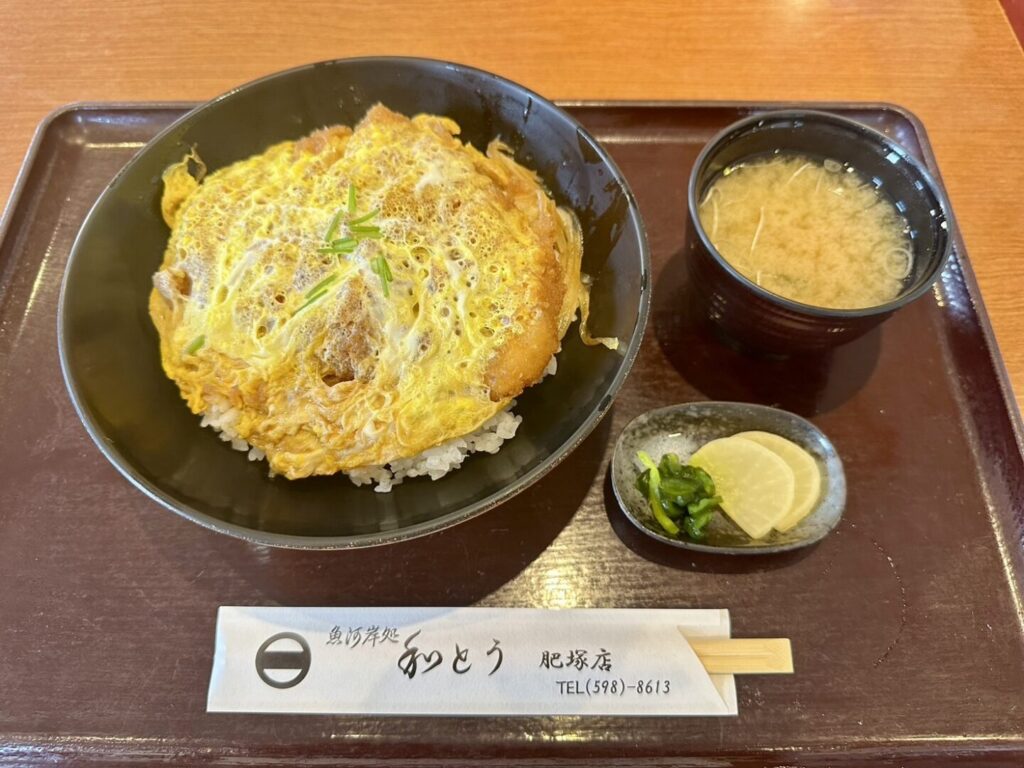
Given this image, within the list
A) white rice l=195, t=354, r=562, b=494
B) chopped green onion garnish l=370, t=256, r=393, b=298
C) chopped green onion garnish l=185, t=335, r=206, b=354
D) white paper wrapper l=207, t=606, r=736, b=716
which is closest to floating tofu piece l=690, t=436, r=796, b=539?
white paper wrapper l=207, t=606, r=736, b=716

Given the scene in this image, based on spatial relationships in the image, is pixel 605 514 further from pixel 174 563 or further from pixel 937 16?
pixel 937 16

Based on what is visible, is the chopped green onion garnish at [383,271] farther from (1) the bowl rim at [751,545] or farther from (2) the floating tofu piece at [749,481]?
(2) the floating tofu piece at [749,481]

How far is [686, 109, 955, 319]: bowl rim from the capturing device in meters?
1.45

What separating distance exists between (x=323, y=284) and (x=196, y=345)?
343mm

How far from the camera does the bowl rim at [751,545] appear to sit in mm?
1503

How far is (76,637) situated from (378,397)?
876 millimetres

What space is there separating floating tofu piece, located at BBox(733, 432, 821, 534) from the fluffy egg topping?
0.59 m

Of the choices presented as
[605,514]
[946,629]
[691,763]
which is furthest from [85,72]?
[946,629]

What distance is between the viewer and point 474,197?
1.69 metres

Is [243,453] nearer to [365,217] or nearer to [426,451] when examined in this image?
[426,451]

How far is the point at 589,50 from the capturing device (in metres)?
2.45

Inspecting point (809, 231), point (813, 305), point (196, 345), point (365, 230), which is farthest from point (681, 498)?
point (196, 345)

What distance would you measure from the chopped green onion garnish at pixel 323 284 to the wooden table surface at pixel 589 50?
1242 mm

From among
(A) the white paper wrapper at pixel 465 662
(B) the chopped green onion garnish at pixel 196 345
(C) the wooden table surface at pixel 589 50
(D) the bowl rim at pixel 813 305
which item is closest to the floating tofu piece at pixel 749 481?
(A) the white paper wrapper at pixel 465 662
